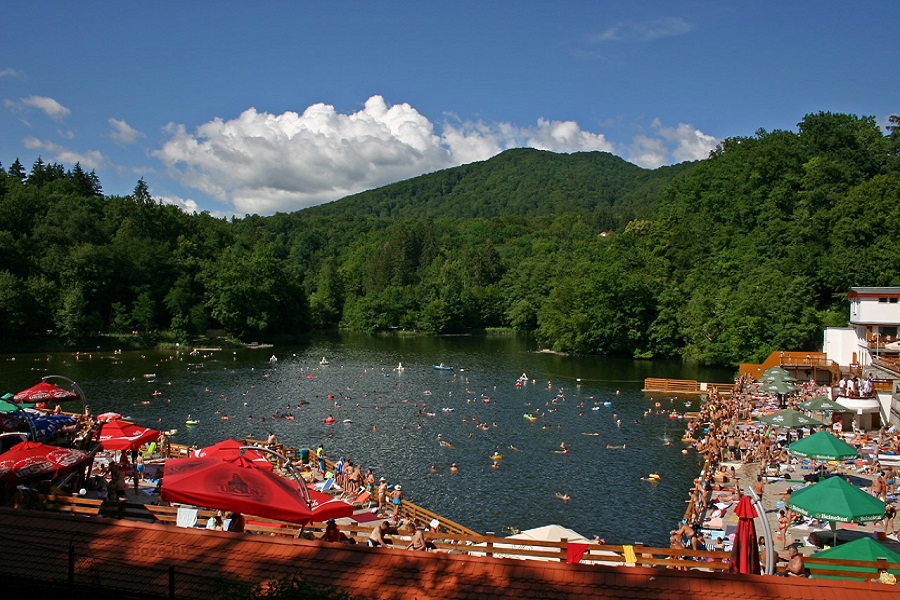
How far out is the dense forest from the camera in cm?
6116

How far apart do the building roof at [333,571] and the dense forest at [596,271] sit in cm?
5393

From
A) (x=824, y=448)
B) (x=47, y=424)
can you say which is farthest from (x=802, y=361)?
(x=47, y=424)

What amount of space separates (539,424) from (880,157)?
6140 centimetres

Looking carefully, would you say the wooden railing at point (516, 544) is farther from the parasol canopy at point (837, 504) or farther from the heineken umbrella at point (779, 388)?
the heineken umbrella at point (779, 388)

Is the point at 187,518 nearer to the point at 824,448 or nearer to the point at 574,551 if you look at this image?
the point at 574,551

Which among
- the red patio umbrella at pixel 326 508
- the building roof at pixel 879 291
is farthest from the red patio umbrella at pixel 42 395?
the building roof at pixel 879 291

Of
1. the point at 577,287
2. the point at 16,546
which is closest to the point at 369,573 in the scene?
the point at 16,546

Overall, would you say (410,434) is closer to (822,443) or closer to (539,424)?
(539,424)

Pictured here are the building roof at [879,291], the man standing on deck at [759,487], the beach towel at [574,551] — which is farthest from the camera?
the building roof at [879,291]

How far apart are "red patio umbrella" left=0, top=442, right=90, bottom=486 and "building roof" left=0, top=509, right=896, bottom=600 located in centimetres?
418

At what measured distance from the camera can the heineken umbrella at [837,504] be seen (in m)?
16.1

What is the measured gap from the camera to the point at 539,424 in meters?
39.6

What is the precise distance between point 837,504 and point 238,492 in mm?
13618

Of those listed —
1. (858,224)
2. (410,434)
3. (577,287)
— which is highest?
(858,224)
